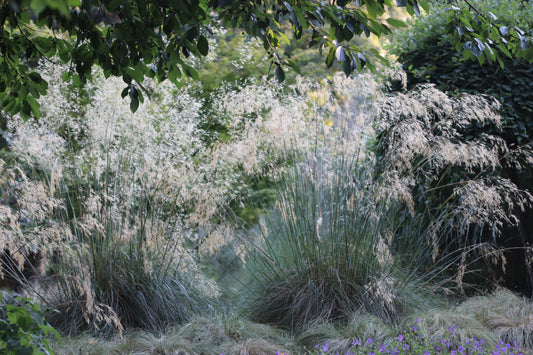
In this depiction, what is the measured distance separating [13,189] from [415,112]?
10.9 feet

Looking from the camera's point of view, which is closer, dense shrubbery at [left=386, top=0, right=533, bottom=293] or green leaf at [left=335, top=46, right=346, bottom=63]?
green leaf at [left=335, top=46, right=346, bottom=63]

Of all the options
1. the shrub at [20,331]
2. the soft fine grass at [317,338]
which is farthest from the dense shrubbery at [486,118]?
the shrub at [20,331]

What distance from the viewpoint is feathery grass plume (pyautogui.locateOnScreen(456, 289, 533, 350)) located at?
135 inches

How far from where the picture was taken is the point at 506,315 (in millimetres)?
3725

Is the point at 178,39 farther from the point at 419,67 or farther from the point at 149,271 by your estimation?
the point at 419,67

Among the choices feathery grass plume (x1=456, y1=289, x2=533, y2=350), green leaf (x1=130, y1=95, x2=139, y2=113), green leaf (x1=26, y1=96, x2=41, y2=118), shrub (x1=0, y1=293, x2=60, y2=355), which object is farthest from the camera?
feathery grass plume (x1=456, y1=289, x2=533, y2=350)

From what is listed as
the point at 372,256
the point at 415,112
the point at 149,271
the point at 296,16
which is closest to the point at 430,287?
the point at 372,256

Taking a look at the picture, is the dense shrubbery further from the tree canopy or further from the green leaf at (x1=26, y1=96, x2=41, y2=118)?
the green leaf at (x1=26, y1=96, x2=41, y2=118)

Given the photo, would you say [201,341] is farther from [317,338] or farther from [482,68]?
[482,68]

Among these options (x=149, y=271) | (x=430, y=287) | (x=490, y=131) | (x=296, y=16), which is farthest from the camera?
(x=490, y=131)

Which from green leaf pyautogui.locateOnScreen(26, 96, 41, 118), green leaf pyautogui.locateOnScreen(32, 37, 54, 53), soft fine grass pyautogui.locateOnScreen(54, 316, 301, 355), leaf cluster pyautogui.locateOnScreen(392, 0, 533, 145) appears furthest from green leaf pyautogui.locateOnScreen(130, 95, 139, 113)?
leaf cluster pyautogui.locateOnScreen(392, 0, 533, 145)

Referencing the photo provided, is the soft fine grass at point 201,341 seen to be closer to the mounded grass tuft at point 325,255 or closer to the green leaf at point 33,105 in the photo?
the mounded grass tuft at point 325,255

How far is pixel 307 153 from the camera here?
451 centimetres

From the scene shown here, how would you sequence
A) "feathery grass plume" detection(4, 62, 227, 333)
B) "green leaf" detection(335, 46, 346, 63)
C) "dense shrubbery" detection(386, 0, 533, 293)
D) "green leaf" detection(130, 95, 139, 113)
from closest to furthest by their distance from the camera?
1. "green leaf" detection(335, 46, 346, 63)
2. "green leaf" detection(130, 95, 139, 113)
3. "feathery grass plume" detection(4, 62, 227, 333)
4. "dense shrubbery" detection(386, 0, 533, 293)
